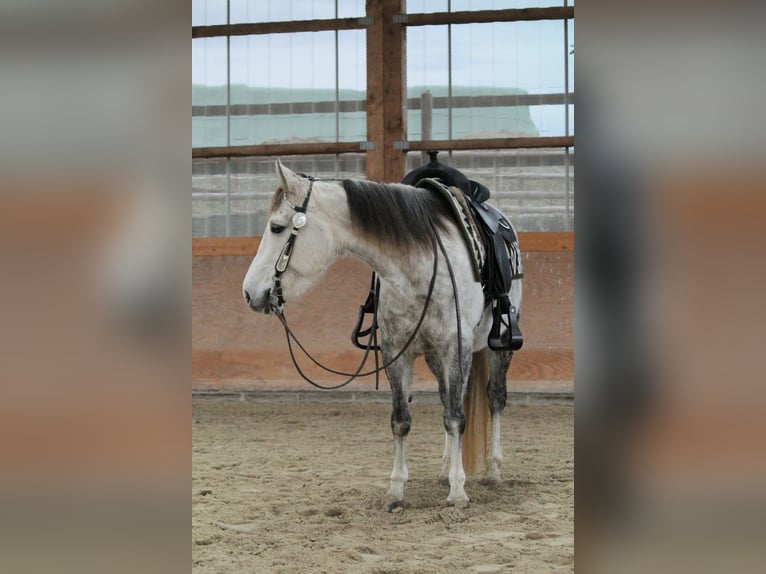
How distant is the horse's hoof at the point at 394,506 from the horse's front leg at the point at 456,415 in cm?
21

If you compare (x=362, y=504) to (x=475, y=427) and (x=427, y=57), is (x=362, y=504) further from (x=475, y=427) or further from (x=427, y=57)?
(x=427, y=57)

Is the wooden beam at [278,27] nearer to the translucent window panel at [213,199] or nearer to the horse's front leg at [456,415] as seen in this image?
the translucent window panel at [213,199]

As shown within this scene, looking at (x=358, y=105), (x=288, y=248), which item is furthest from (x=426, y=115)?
(x=288, y=248)

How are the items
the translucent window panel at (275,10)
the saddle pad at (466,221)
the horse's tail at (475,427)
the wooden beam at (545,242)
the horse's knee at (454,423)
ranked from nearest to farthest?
1. the horse's knee at (454,423)
2. the saddle pad at (466,221)
3. the horse's tail at (475,427)
4. the wooden beam at (545,242)
5. the translucent window panel at (275,10)

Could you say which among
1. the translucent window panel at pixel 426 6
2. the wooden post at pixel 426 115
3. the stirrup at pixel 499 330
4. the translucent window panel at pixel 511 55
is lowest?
the stirrup at pixel 499 330

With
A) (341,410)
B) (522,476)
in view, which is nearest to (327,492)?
(522,476)

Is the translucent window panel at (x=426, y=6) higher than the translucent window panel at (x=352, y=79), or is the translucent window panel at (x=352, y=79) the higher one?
the translucent window panel at (x=426, y=6)

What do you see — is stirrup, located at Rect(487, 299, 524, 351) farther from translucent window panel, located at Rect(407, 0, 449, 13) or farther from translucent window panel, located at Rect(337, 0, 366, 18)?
translucent window panel, located at Rect(337, 0, 366, 18)

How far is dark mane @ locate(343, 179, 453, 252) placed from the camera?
360 centimetres

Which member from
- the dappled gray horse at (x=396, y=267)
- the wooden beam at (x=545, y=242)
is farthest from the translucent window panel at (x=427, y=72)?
the dappled gray horse at (x=396, y=267)

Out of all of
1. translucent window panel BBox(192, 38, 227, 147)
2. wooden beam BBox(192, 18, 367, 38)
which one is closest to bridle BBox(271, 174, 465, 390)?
wooden beam BBox(192, 18, 367, 38)

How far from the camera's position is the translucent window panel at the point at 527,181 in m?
7.44
